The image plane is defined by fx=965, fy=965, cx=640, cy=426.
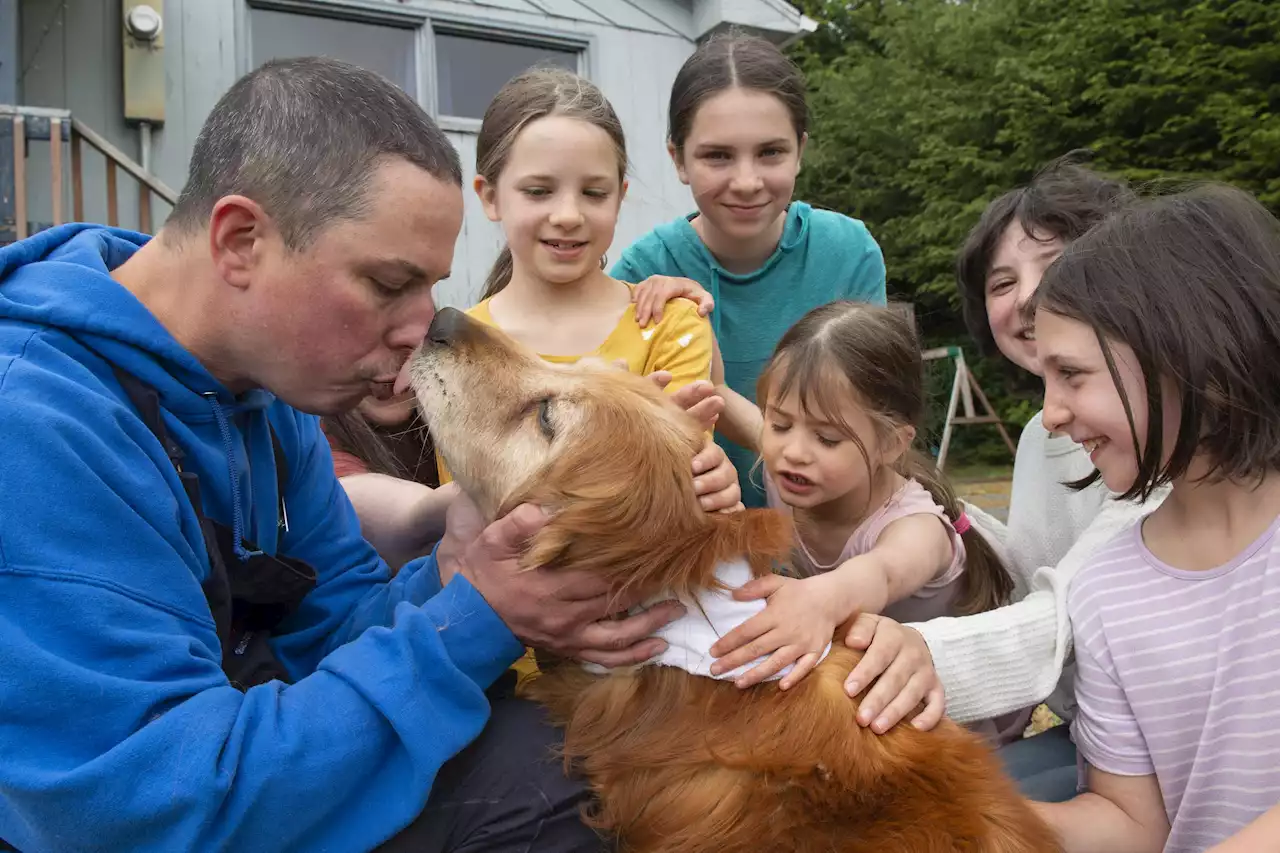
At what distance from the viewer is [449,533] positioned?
100 inches

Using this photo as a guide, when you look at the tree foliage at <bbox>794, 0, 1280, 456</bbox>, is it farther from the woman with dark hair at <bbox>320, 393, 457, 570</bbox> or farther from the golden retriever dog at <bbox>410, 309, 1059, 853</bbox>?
the golden retriever dog at <bbox>410, 309, 1059, 853</bbox>

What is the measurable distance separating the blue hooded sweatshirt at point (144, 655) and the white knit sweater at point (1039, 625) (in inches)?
46.0

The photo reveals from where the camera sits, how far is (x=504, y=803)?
6.44ft

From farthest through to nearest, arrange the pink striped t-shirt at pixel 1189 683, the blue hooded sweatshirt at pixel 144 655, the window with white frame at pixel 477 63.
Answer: the window with white frame at pixel 477 63
the pink striped t-shirt at pixel 1189 683
the blue hooded sweatshirt at pixel 144 655

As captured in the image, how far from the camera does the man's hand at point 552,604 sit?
196cm

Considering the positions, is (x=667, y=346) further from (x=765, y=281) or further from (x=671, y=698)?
(x=671, y=698)

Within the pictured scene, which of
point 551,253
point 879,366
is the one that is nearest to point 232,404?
point 551,253

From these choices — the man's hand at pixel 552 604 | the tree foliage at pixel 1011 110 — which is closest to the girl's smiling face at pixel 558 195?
the man's hand at pixel 552 604

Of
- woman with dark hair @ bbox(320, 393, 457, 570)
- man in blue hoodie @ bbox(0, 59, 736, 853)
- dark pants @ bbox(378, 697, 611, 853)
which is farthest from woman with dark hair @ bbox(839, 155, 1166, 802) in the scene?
woman with dark hair @ bbox(320, 393, 457, 570)

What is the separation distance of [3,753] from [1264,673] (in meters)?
2.43

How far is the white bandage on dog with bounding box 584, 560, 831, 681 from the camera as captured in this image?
207cm

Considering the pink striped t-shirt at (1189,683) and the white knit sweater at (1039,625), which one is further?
the white knit sweater at (1039,625)

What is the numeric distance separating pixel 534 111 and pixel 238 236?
1640 mm

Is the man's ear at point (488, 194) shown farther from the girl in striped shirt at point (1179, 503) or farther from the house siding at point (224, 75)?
the house siding at point (224, 75)
